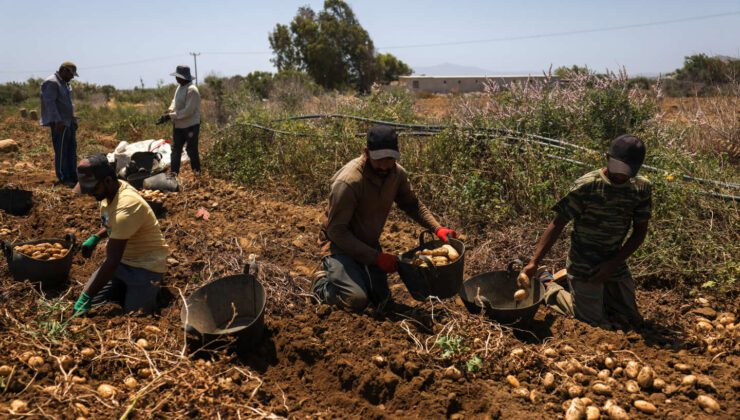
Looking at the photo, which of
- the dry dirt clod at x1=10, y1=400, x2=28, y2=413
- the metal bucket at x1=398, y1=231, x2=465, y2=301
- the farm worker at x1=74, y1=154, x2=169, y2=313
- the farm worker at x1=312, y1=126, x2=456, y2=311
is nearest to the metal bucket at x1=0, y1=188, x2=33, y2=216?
the farm worker at x1=74, y1=154, x2=169, y2=313

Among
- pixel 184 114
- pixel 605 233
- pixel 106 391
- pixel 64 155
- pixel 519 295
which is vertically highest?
pixel 184 114

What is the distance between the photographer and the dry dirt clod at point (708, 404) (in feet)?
9.30

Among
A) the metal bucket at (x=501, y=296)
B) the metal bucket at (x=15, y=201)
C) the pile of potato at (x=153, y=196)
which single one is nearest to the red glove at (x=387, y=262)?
the metal bucket at (x=501, y=296)

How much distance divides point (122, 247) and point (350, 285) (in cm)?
158

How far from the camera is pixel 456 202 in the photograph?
5938 millimetres

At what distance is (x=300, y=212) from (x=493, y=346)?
3930mm

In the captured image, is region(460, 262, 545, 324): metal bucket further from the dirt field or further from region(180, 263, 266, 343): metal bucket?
region(180, 263, 266, 343): metal bucket

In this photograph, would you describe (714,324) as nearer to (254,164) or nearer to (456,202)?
(456,202)

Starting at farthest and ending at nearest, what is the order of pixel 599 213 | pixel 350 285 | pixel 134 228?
1. pixel 350 285
2. pixel 134 228
3. pixel 599 213

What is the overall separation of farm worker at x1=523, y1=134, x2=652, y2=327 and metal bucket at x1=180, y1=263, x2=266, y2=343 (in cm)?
182

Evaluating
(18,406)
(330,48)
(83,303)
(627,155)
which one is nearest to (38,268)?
(83,303)

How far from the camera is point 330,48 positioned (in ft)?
108

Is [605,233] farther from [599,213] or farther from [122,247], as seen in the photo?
[122,247]

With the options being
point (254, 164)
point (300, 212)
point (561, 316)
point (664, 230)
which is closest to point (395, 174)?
point (561, 316)
